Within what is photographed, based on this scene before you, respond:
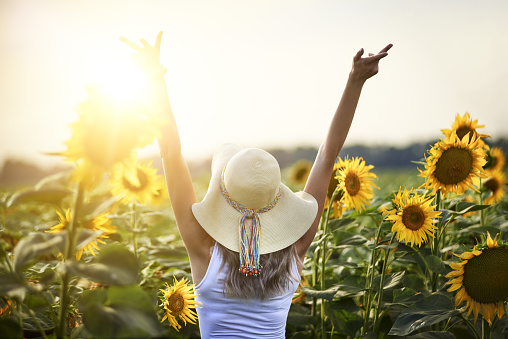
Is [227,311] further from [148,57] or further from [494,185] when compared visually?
[494,185]

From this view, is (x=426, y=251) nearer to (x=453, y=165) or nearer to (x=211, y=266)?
(x=453, y=165)

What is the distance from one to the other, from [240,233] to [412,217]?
681 mm

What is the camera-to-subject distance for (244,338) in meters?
1.49

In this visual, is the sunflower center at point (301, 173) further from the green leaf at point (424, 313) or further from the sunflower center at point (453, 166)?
the green leaf at point (424, 313)

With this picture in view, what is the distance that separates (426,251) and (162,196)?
124 cm

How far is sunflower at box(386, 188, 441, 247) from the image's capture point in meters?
1.67

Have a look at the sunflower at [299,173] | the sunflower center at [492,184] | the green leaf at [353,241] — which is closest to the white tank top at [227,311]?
the green leaf at [353,241]

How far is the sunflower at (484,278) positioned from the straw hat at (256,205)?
0.52 meters

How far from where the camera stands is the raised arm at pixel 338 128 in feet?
5.29

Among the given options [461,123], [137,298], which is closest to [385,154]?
[461,123]

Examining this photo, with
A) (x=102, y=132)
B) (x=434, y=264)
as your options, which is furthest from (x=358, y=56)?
(x=102, y=132)

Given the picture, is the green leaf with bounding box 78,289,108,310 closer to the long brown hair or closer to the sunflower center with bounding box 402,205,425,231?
the long brown hair

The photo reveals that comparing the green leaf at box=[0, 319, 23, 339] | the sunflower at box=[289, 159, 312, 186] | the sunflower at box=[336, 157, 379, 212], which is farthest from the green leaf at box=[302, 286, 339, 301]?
the sunflower at box=[289, 159, 312, 186]

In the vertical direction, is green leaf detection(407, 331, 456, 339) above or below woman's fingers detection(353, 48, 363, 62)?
below
